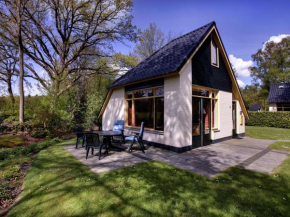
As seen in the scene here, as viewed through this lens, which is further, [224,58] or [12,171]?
[224,58]

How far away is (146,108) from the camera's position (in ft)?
27.1

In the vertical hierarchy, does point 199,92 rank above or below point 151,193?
above

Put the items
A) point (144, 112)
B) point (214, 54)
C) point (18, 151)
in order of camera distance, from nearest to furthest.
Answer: point (18, 151) → point (144, 112) → point (214, 54)

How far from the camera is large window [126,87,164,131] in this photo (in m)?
7.45

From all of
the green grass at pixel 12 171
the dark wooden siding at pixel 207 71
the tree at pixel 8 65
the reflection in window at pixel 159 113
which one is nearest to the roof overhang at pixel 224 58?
the dark wooden siding at pixel 207 71

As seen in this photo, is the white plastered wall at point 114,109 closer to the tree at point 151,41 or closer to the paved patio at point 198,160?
the paved patio at point 198,160

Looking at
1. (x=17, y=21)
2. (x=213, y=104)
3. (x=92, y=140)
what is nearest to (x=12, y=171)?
(x=92, y=140)

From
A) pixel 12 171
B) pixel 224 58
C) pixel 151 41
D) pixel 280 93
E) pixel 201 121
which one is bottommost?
pixel 12 171

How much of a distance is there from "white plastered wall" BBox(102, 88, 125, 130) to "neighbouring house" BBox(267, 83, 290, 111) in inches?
876

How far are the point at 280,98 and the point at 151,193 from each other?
25.9 m

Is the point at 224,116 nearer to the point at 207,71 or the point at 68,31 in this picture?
the point at 207,71

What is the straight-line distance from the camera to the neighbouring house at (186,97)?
21.6 ft

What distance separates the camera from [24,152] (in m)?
6.84

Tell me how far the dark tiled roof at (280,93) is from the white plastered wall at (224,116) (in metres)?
17.0
